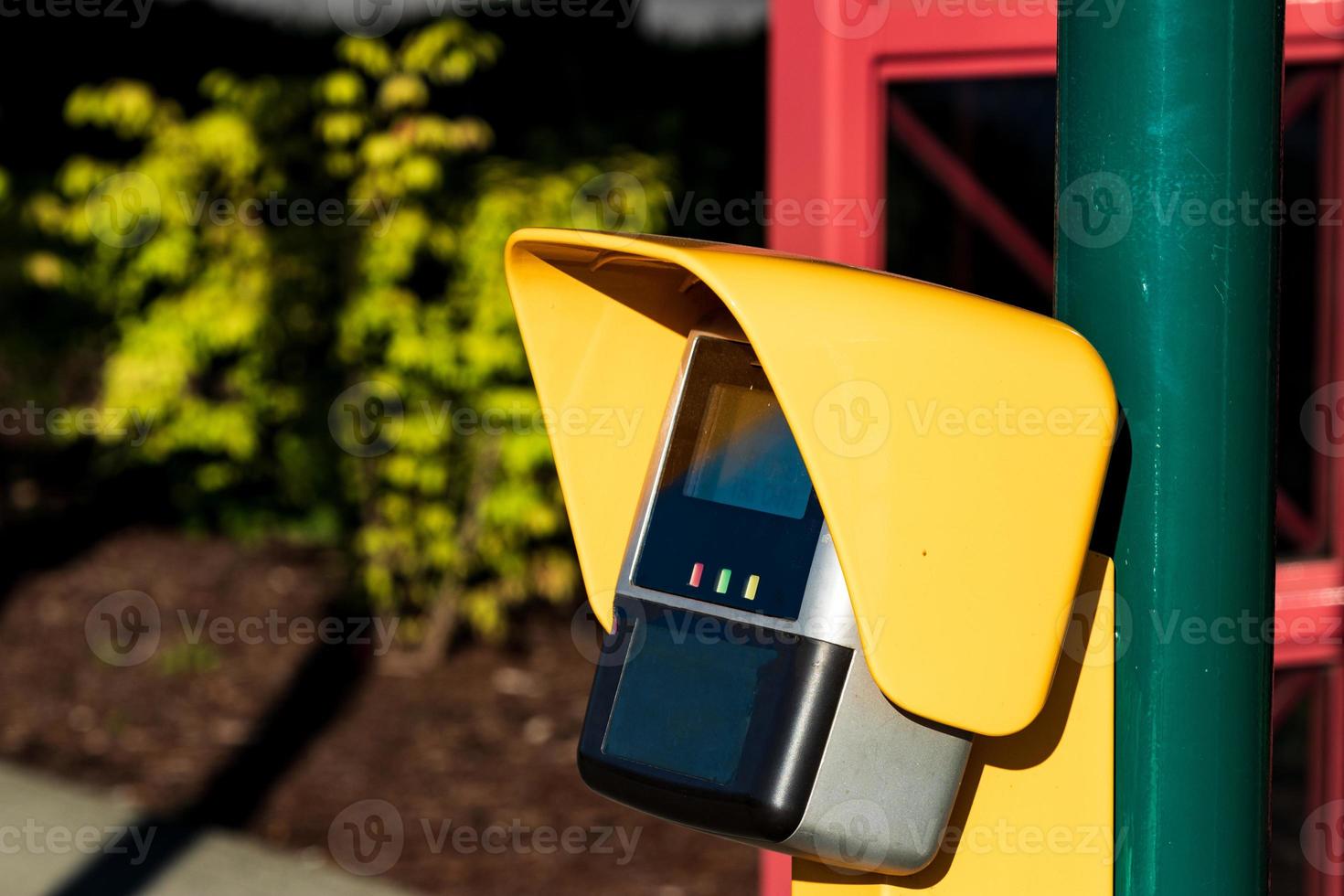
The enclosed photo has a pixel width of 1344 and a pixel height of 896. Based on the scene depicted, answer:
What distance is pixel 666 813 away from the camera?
1358 mm

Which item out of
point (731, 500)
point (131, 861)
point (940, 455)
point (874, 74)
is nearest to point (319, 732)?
point (131, 861)

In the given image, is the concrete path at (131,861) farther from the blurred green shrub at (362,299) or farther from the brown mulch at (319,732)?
the blurred green shrub at (362,299)

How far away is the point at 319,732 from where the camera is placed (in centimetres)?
549

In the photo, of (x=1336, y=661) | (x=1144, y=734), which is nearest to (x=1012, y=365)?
(x=1144, y=734)

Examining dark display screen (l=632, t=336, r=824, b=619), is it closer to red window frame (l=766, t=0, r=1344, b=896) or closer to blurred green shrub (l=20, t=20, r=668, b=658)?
red window frame (l=766, t=0, r=1344, b=896)

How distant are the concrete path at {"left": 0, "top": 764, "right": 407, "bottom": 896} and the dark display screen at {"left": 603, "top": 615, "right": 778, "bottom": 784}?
3.19 meters

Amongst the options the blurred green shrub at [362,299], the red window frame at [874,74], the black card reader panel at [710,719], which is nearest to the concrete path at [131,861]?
the blurred green shrub at [362,299]

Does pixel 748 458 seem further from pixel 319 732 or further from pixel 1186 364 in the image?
pixel 319 732

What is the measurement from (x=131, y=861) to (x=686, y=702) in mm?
3665

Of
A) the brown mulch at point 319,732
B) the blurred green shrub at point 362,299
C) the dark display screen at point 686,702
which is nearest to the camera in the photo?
the dark display screen at point 686,702

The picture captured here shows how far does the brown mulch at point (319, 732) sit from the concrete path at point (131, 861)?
99mm

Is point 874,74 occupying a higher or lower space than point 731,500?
higher

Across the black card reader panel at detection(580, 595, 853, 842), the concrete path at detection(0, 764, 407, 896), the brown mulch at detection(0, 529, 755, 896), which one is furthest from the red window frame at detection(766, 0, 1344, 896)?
the concrete path at detection(0, 764, 407, 896)

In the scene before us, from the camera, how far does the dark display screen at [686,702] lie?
1.33 metres
